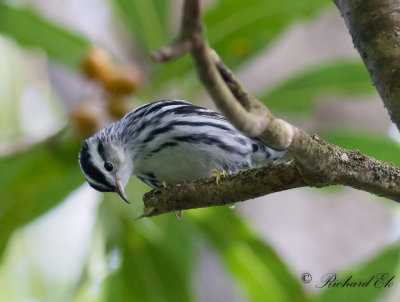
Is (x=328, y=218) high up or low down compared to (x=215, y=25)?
down

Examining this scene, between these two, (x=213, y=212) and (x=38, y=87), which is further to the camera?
(x=38, y=87)

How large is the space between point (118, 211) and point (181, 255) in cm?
52

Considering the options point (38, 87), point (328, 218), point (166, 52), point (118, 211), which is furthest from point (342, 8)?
point (38, 87)

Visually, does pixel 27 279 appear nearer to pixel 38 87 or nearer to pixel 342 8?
pixel 38 87

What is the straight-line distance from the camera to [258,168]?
5.54 ft

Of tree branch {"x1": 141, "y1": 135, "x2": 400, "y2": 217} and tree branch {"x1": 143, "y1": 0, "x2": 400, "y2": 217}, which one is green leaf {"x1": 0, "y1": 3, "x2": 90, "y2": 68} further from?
tree branch {"x1": 141, "y1": 135, "x2": 400, "y2": 217}

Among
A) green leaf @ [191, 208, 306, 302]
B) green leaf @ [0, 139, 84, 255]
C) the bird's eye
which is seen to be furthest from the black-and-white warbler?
green leaf @ [191, 208, 306, 302]

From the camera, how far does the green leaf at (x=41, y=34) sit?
3499 mm

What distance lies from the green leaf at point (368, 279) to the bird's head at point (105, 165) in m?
1.26

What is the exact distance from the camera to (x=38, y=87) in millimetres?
6598

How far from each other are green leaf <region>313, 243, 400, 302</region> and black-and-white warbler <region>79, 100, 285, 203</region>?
80cm

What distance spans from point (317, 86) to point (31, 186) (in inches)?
69.5

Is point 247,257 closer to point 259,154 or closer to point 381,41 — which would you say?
point 259,154

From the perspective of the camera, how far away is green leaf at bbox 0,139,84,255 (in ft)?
11.6
